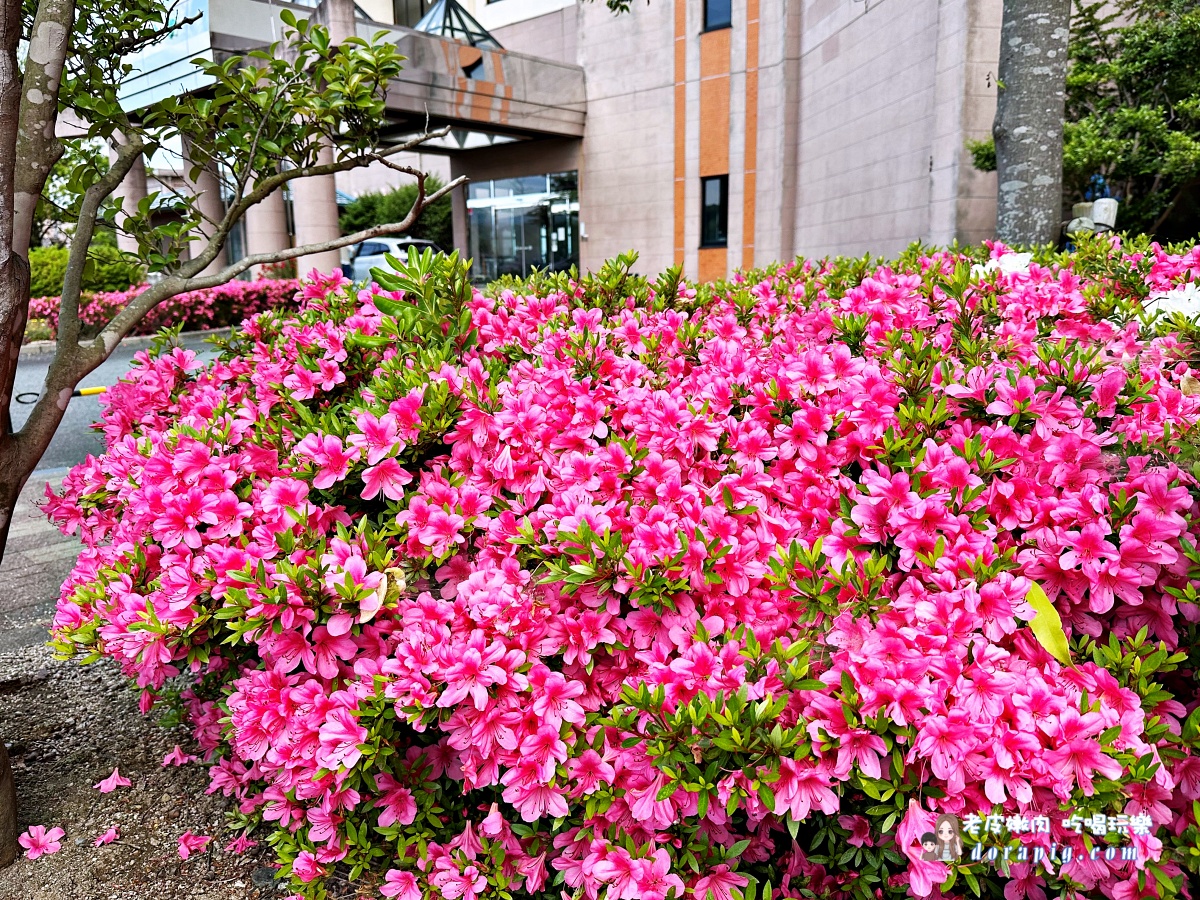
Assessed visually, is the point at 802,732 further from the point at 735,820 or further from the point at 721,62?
the point at 721,62

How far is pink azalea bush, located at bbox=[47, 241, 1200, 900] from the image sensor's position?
5.04 feet

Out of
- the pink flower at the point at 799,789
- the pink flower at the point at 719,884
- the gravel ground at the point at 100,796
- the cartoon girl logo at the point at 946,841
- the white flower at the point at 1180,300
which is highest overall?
the white flower at the point at 1180,300

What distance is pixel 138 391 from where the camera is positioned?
3070mm

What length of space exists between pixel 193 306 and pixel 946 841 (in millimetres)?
16632

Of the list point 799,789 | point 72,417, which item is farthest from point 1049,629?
point 72,417

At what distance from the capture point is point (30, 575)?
457 centimetres

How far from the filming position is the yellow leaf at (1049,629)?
5.31 ft

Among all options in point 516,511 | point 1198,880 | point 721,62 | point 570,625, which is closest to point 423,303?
point 516,511

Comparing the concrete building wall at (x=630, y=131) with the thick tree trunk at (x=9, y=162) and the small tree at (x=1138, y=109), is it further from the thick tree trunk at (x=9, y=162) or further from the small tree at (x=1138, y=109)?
the thick tree trunk at (x=9, y=162)

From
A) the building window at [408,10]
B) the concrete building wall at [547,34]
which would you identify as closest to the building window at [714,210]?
the concrete building wall at [547,34]

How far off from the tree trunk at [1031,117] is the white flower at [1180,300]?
3.52 metres

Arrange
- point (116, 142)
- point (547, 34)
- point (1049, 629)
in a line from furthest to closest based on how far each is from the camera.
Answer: point (547, 34)
point (116, 142)
point (1049, 629)

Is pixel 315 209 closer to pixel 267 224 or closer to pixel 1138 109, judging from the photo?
pixel 267 224

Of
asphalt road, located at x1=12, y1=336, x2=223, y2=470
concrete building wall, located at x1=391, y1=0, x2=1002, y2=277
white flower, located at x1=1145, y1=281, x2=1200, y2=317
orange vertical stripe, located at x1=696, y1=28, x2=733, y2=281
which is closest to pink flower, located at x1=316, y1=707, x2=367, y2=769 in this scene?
white flower, located at x1=1145, y1=281, x2=1200, y2=317
